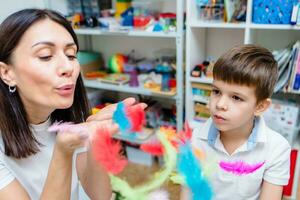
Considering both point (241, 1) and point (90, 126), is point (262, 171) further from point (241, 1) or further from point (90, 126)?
point (241, 1)

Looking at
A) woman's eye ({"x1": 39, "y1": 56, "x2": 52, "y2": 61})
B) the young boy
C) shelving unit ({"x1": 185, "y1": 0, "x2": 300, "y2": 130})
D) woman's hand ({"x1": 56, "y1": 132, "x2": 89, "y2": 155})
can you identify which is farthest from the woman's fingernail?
shelving unit ({"x1": 185, "y1": 0, "x2": 300, "y2": 130})

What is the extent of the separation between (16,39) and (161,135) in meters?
0.44

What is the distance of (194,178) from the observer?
0.57 metres

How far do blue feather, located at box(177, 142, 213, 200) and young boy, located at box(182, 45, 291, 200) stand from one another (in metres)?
0.35

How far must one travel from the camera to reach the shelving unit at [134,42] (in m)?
1.79

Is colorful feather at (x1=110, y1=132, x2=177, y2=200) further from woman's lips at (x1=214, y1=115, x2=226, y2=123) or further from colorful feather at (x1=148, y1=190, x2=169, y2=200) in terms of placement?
woman's lips at (x1=214, y1=115, x2=226, y2=123)

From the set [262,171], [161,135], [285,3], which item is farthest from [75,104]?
[285,3]

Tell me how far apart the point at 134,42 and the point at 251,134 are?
5.03 feet

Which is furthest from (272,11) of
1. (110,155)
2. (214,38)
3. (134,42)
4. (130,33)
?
(110,155)

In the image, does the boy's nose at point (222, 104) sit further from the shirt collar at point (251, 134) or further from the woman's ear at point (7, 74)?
the woman's ear at point (7, 74)

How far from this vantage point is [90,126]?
62cm

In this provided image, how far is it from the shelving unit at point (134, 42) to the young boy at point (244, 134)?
2.67 feet

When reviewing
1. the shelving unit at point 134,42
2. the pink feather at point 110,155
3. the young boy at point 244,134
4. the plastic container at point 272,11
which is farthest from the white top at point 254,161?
the shelving unit at point 134,42

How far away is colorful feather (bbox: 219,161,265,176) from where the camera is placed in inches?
38.7
